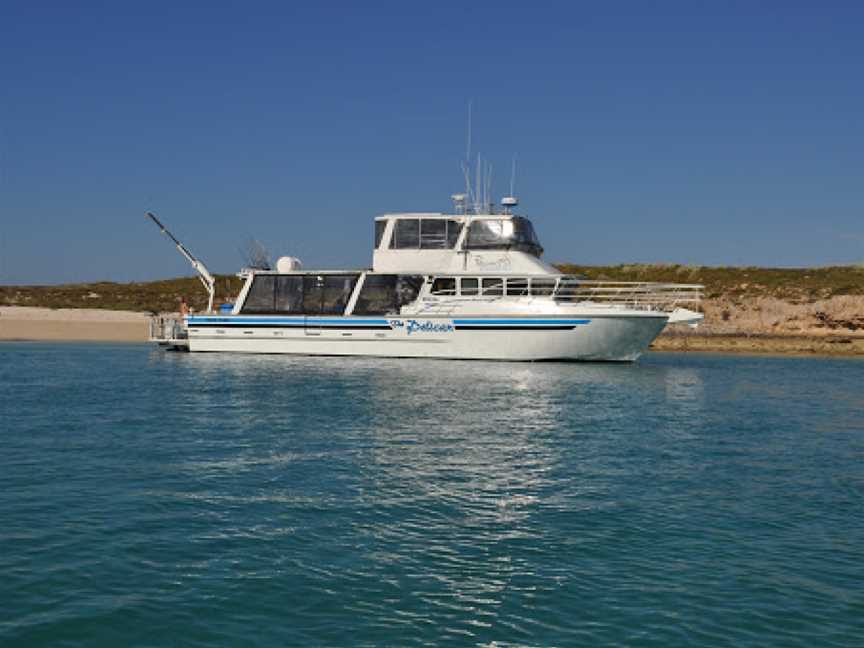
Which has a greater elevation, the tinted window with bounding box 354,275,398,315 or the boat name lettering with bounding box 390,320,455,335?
the tinted window with bounding box 354,275,398,315

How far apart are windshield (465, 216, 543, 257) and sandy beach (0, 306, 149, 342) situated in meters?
36.9

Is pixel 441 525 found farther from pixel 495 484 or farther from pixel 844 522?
pixel 844 522

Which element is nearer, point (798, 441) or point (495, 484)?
point (495, 484)

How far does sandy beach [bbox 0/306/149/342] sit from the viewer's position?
6444 cm

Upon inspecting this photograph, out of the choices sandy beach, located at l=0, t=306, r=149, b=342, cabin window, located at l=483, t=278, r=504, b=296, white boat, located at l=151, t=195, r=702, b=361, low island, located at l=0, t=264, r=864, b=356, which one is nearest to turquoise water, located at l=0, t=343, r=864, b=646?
white boat, located at l=151, t=195, r=702, b=361

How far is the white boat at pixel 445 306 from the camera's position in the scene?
3550 cm

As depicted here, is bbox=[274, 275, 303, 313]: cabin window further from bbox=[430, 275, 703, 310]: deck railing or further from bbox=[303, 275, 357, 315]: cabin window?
bbox=[430, 275, 703, 310]: deck railing

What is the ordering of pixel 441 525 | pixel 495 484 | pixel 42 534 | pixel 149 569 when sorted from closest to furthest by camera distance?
1. pixel 149 569
2. pixel 42 534
3. pixel 441 525
4. pixel 495 484

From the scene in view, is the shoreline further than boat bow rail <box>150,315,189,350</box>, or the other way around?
the shoreline

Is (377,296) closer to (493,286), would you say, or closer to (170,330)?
(493,286)

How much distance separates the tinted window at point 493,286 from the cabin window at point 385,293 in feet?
10.4

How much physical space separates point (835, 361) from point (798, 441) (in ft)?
110

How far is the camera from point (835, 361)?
4678 cm

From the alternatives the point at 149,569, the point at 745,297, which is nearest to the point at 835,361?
the point at 745,297
